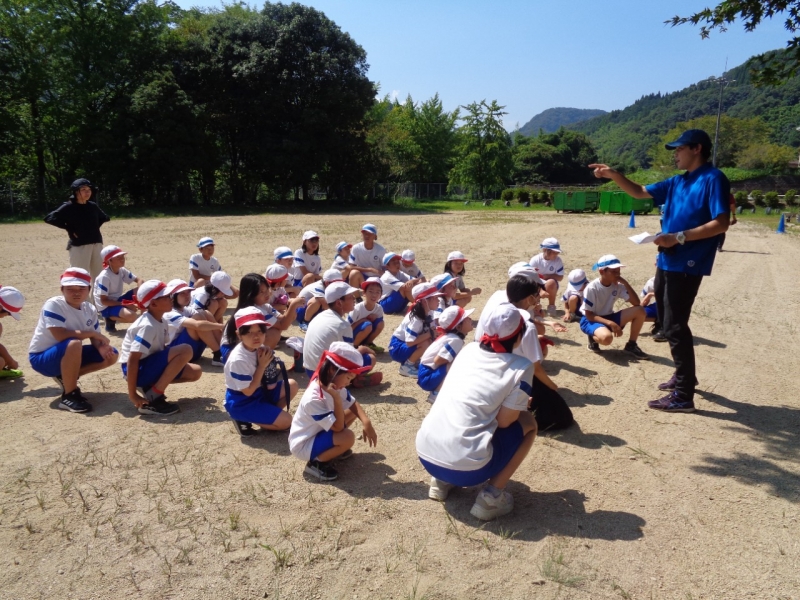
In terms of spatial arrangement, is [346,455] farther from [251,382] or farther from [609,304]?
[609,304]

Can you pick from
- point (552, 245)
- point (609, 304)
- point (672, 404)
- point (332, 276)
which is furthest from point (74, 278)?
point (552, 245)

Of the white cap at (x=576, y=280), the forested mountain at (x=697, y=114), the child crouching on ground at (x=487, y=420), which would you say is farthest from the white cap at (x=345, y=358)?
the forested mountain at (x=697, y=114)

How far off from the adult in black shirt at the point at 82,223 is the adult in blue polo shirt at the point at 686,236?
699 cm

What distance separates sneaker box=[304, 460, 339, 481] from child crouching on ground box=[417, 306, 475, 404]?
4.49 feet

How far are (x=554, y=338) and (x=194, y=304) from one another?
466 cm

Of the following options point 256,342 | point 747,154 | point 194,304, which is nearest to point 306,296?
point 194,304

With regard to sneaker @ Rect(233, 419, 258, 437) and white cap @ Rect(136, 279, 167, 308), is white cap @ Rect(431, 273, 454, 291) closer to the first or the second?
sneaker @ Rect(233, 419, 258, 437)

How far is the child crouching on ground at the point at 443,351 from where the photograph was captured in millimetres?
5043

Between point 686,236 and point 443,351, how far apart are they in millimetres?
2232

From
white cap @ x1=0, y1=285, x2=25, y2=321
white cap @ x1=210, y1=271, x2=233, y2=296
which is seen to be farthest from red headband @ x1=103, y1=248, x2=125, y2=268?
white cap @ x1=0, y1=285, x2=25, y2=321

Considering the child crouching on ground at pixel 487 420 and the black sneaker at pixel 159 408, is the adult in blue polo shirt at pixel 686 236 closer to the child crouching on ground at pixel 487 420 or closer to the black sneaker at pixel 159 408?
the child crouching on ground at pixel 487 420

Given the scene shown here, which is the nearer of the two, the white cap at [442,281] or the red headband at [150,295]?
the red headband at [150,295]

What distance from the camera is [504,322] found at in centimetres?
349

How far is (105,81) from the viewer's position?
102ft
